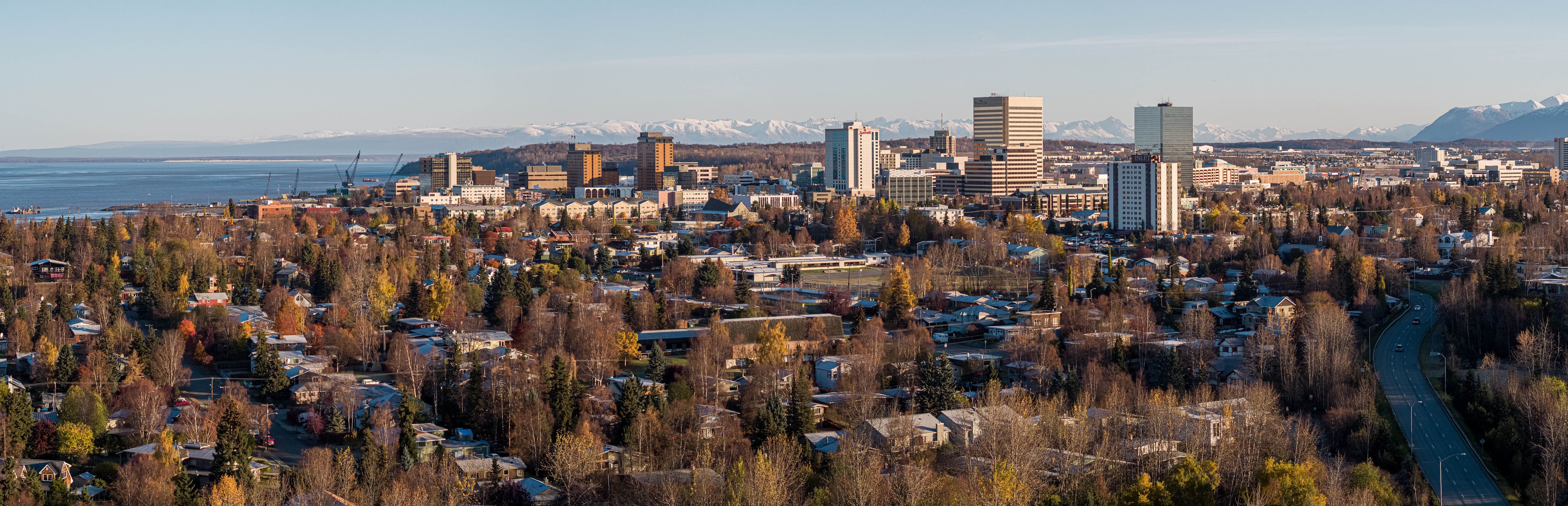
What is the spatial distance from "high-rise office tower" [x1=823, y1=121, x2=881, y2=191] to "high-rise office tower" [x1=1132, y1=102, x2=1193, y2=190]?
14224mm

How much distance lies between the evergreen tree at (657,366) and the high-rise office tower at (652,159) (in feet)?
137

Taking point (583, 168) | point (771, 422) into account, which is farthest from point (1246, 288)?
point (583, 168)

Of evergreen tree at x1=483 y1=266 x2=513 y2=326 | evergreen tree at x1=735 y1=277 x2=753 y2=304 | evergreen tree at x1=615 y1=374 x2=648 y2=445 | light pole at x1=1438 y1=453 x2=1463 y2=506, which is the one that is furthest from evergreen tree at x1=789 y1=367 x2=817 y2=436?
evergreen tree at x1=735 y1=277 x2=753 y2=304

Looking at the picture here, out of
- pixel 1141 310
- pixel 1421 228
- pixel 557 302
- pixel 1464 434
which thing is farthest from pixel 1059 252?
pixel 1464 434

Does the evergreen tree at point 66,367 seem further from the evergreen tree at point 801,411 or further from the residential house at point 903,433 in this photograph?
the residential house at point 903,433

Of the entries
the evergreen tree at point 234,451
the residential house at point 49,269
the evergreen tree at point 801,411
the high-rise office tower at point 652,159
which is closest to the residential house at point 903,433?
the evergreen tree at point 801,411

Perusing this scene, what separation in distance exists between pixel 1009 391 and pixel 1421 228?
1825 cm

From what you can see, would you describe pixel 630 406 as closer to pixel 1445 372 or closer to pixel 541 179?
pixel 1445 372

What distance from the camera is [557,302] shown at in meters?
21.2

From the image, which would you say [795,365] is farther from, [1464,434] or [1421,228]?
[1421,228]

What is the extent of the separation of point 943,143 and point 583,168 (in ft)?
67.9

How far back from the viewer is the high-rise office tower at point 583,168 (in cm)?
6184

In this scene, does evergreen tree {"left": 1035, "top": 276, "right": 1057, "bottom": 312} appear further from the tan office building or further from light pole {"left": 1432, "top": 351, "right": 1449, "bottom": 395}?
the tan office building

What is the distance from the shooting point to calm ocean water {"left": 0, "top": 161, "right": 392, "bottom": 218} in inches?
2379
